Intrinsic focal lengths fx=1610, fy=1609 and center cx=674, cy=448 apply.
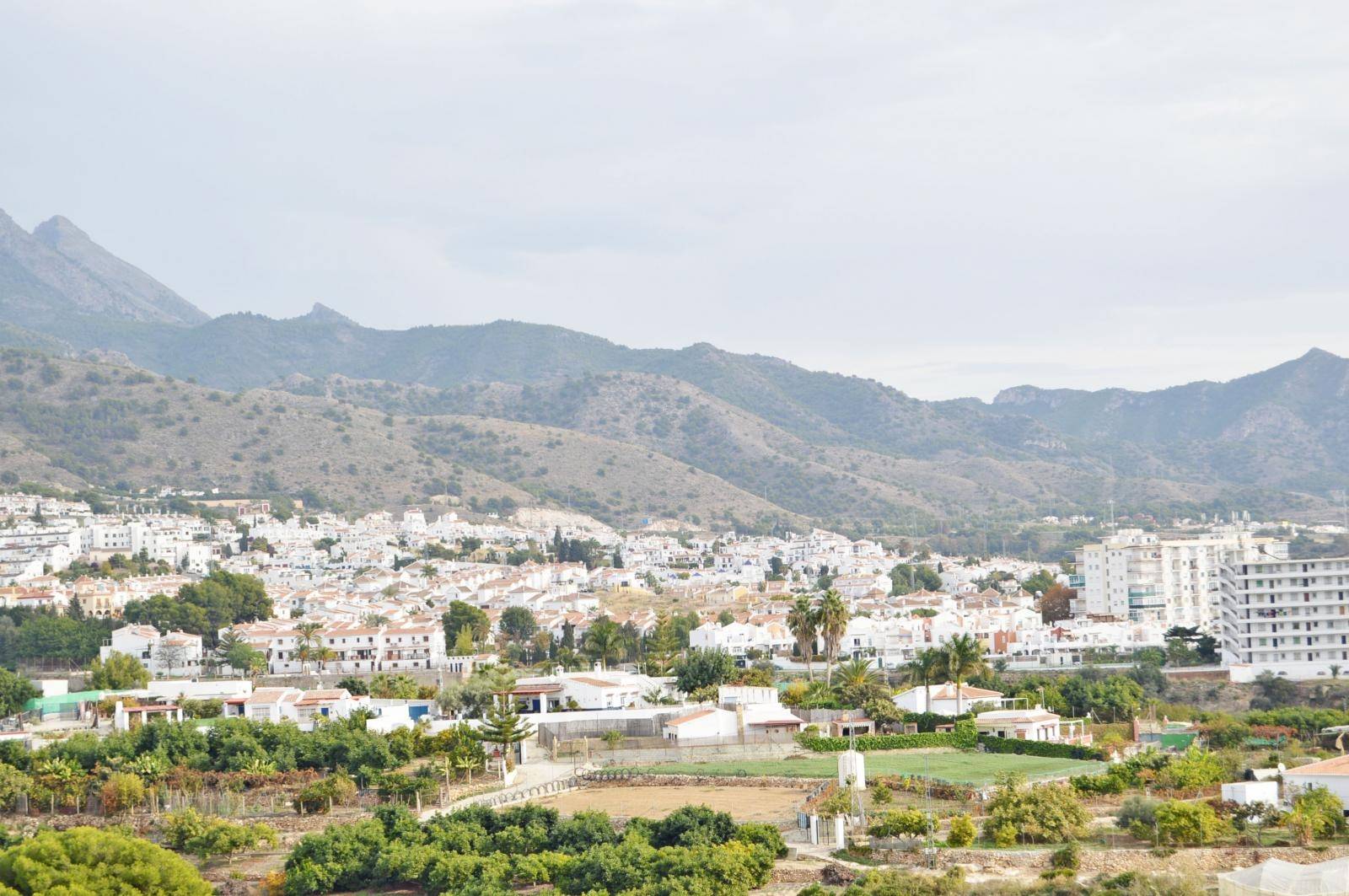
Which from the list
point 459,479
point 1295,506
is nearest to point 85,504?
point 459,479

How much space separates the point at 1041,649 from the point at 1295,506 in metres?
123

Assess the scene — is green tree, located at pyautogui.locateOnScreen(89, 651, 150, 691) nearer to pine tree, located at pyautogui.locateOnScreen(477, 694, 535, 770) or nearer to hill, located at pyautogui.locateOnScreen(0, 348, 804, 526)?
pine tree, located at pyautogui.locateOnScreen(477, 694, 535, 770)

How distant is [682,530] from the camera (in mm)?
172125

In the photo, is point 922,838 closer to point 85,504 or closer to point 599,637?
point 599,637

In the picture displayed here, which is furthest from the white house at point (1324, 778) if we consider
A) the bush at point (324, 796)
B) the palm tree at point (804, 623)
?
the palm tree at point (804, 623)

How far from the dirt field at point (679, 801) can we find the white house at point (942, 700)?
11.9m

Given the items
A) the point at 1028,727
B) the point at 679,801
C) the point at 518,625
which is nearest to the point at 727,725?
the point at 679,801

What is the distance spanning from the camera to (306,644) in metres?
74.2

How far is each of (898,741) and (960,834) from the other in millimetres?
14560

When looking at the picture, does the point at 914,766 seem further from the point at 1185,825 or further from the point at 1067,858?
the point at 1067,858

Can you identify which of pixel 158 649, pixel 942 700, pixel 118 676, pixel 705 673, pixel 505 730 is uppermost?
pixel 158 649

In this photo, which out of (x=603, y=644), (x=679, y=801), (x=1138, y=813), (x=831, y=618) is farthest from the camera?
(x=603, y=644)

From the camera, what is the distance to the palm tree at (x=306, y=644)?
73750mm

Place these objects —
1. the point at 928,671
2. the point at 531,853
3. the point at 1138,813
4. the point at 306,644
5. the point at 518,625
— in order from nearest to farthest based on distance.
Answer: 1. the point at 531,853
2. the point at 1138,813
3. the point at 928,671
4. the point at 306,644
5. the point at 518,625
